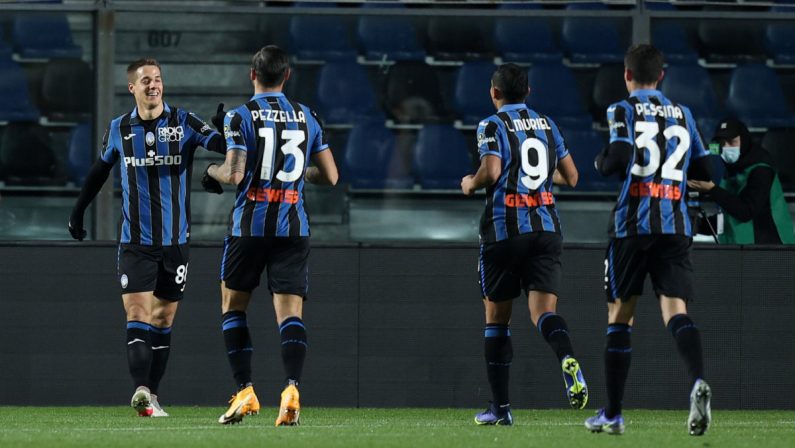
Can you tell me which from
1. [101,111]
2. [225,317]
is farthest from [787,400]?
[101,111]

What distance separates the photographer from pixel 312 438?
240 inches

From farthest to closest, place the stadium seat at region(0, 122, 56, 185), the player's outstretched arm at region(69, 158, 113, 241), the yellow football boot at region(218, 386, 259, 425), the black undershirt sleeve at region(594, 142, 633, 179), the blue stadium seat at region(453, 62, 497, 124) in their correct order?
the blue stadium seat at region(453, 62, 497, 124)
the stadium seat at region(0, 122, 56, 185)
the player's outstretched arm at region(69, 158, 113, 241)
the yellow football boot at region(218, 386, 259, 425)
the black undershirt sleeve at region(594, 142, 633, 179)

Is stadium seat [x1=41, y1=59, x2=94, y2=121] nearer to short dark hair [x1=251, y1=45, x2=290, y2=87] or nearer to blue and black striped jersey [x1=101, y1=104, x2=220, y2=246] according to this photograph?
blue and black striped jersey [x1=101, y1=104, x2=220, y2=246]

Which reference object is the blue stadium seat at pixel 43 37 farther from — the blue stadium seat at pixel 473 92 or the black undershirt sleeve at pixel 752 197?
the black undershirt sleeve at pixel 752 197

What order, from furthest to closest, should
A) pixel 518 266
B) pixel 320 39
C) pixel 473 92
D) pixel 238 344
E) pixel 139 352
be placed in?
pixel 473 92 → pixel 320 39 → pixel 139 352 → pixel 518 266 → pixel 238 344

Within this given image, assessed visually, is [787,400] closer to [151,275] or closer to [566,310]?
[566,310]

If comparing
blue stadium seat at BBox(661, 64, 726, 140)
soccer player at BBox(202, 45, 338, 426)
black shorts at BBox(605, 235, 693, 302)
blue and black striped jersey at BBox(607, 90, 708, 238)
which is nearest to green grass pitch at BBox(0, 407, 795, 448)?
soccer player at BBox(202, 45, 338, 426)

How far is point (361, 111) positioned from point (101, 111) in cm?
170

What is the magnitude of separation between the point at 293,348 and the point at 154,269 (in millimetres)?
1353

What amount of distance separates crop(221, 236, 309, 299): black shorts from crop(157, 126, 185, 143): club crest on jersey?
1.06m

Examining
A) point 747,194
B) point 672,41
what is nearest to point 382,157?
point 672,41

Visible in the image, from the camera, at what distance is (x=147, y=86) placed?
7738 mm

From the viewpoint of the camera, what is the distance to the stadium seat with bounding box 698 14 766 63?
33.1 feet

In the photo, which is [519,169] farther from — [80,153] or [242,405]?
[80,153]
